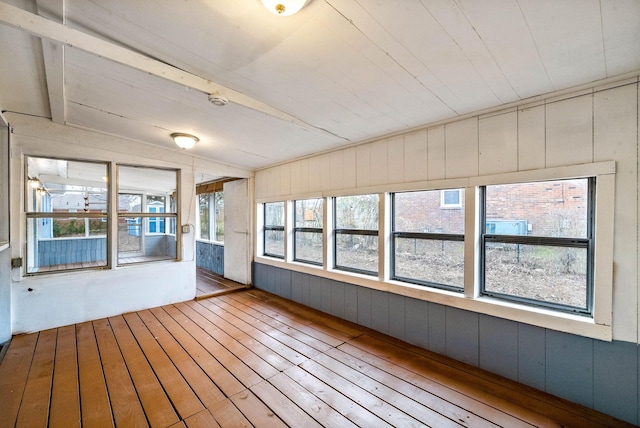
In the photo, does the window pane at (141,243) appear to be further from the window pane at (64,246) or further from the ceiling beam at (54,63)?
the ceiling beam at (54,63)

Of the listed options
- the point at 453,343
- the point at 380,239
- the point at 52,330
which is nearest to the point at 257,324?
the point at 380,239

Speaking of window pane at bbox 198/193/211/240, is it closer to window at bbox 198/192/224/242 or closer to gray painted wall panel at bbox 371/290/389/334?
window at bbox 198/192/224/242

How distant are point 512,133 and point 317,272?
9.20 ft

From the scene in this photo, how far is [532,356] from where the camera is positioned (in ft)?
7.06

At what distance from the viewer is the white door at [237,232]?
17.1 feet

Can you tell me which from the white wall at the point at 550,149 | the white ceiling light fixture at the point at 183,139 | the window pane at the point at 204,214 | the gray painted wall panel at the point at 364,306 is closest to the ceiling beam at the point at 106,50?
the white ceiling light fixture at the point at 183,139

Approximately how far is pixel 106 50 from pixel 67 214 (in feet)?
9.18

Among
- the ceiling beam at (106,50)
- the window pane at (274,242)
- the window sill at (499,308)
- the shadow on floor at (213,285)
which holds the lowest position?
the shadow on floor at (213,285)

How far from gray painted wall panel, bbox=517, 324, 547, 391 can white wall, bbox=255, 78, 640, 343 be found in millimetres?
447

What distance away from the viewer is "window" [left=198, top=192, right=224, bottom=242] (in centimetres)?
667

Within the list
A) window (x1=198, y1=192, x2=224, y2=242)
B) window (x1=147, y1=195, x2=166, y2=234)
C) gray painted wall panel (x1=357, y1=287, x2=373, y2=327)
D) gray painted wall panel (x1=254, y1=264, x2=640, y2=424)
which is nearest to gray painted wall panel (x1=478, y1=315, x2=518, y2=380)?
gray painted wall panel (x1=254, y1=264, x2=640, y2=424)

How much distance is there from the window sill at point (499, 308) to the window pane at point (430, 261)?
0.40ft

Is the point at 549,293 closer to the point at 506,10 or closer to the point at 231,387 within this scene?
the point at 506,10

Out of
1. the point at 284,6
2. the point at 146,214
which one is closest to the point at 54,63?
the point at 284,6
